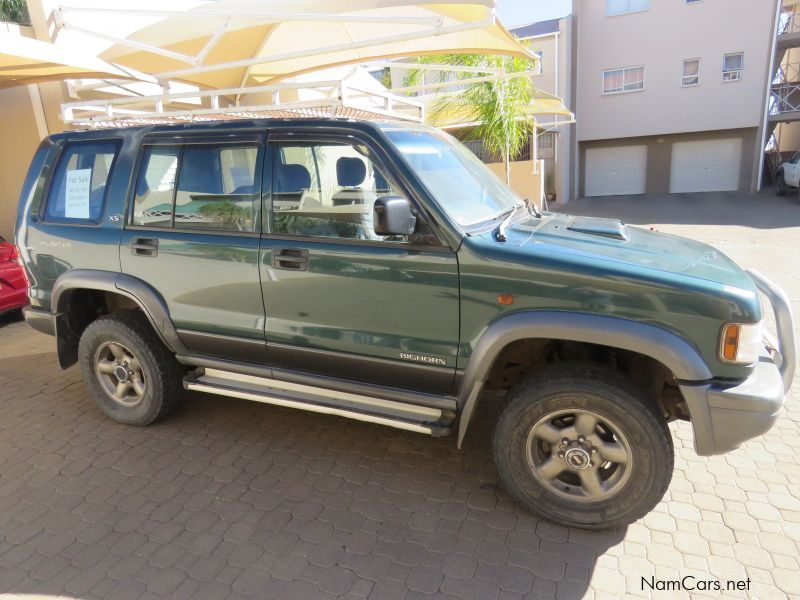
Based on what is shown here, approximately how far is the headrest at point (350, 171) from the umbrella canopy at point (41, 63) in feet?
12.9

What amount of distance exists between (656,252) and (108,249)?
3438 mm

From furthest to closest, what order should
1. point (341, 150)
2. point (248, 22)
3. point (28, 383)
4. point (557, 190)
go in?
point (557, 190) < point (248, 22) < point (28, 383) < point (341, 150)

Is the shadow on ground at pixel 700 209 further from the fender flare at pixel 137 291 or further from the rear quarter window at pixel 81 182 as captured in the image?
the rear quarter window at pixel 81 182

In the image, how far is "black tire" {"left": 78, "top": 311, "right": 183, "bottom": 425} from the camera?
12.7ft

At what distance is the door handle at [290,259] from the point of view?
3.19 m

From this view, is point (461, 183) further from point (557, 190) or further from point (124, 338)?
point (557, 190)

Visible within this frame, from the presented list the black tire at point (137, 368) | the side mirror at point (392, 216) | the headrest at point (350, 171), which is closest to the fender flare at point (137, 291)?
the black tire at point (137, 368)

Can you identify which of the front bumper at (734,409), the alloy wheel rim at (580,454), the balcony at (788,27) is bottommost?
the alloy wheel rim at (580,454)

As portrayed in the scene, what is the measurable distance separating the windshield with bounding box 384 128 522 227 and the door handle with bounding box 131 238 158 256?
1.72 meters

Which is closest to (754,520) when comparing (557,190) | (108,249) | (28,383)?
(108,249)

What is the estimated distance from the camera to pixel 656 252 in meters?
2.92

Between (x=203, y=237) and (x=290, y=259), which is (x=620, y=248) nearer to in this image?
(x=290, y=259)

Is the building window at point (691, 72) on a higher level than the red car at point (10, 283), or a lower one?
higher

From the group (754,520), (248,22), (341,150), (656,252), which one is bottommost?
(754,520)
